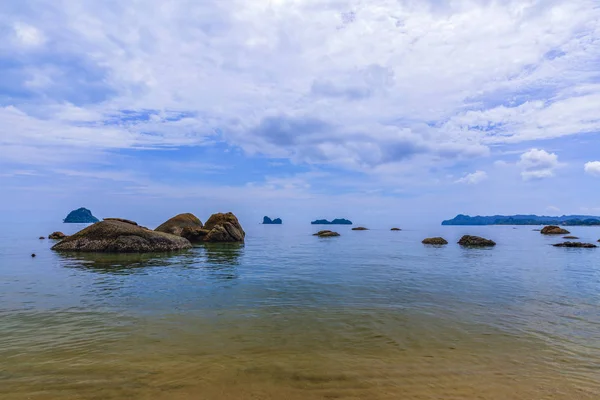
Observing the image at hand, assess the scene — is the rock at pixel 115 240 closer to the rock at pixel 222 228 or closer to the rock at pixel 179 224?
the rock at pixel 222 228

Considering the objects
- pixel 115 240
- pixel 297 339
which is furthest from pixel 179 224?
pixel 297 339

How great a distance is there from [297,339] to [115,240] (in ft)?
97.2

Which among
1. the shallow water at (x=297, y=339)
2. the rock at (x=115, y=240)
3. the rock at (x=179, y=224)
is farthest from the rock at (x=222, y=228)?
the shallow water at (x=297, y=339)

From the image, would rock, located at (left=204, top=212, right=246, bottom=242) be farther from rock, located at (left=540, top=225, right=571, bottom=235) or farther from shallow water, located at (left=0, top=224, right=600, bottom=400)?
rock, located at (left=540, top=225, right=571, bottom=235)

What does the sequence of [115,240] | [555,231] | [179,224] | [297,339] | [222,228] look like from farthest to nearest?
[555,231] → [179,224] → [222,228] → [115,240] → [297,339]

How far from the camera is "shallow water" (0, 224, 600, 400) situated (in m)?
6.49

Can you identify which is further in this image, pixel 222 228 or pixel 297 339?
pixel 222 228

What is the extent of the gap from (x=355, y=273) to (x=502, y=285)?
825cm

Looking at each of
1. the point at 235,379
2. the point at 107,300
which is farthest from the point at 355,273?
the point at 235,379

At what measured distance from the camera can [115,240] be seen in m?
32.4

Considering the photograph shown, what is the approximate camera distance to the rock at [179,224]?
5018 centimetres

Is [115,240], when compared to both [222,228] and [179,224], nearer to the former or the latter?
[222,228]

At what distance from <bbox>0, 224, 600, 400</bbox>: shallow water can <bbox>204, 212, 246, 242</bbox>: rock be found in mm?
31036

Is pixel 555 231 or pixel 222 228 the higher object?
pixel 222 228
